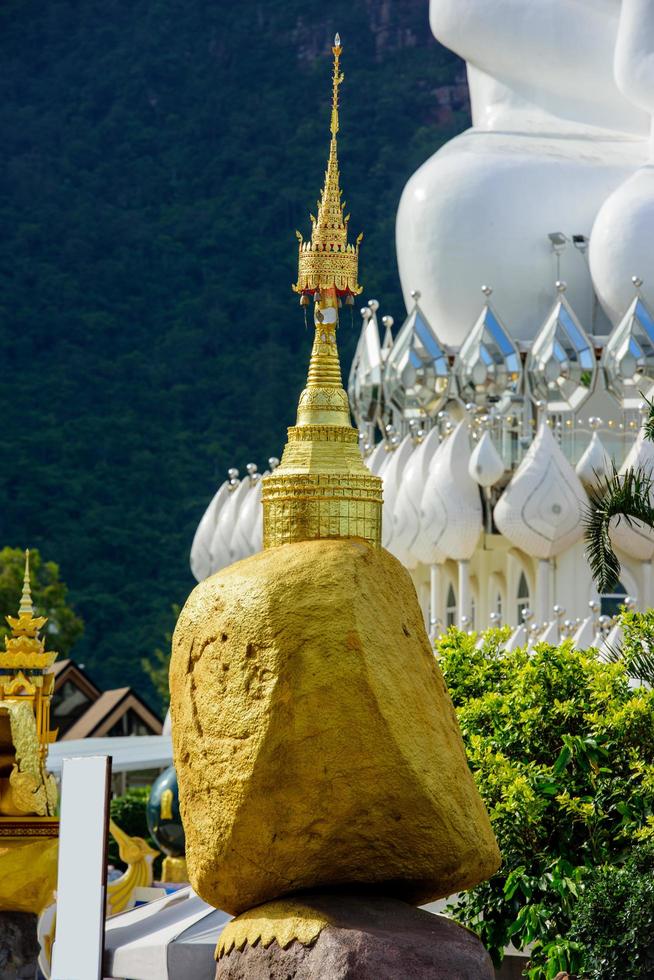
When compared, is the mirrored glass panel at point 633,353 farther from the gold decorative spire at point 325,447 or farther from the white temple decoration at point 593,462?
the gold decorative spire at point 325,447

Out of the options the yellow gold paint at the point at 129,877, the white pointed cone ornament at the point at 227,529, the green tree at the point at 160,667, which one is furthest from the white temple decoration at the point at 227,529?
the yellow gold paint at the point at 129,877

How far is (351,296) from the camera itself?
33.4 feet

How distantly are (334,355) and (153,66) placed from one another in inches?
2154

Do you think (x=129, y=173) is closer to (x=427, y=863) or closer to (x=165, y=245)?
(x=165, y=245)

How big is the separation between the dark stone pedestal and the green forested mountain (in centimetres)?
3561

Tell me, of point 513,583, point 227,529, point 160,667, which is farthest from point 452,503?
point 160,667

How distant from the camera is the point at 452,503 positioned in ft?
87.0

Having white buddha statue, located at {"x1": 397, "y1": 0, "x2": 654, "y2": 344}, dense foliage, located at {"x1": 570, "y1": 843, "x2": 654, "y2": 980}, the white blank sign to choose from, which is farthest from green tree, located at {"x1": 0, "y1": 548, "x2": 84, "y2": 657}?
the white blank sign

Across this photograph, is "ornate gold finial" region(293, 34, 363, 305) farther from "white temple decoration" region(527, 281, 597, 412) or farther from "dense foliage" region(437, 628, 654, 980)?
"white temple decoration" region(527, 281, 597, 412)

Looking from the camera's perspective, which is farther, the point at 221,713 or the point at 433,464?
the point at 433,464

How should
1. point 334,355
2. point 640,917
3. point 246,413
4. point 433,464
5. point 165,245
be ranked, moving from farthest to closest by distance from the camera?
1. point 165,245
2. point 246,413
3. point 433,464
4. point 640,917
5. point 334,355

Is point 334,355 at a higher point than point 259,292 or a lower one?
lower

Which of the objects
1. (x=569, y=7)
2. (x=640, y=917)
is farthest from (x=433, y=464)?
(x=640, y=917)

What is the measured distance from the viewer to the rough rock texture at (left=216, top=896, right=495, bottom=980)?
8.66m
